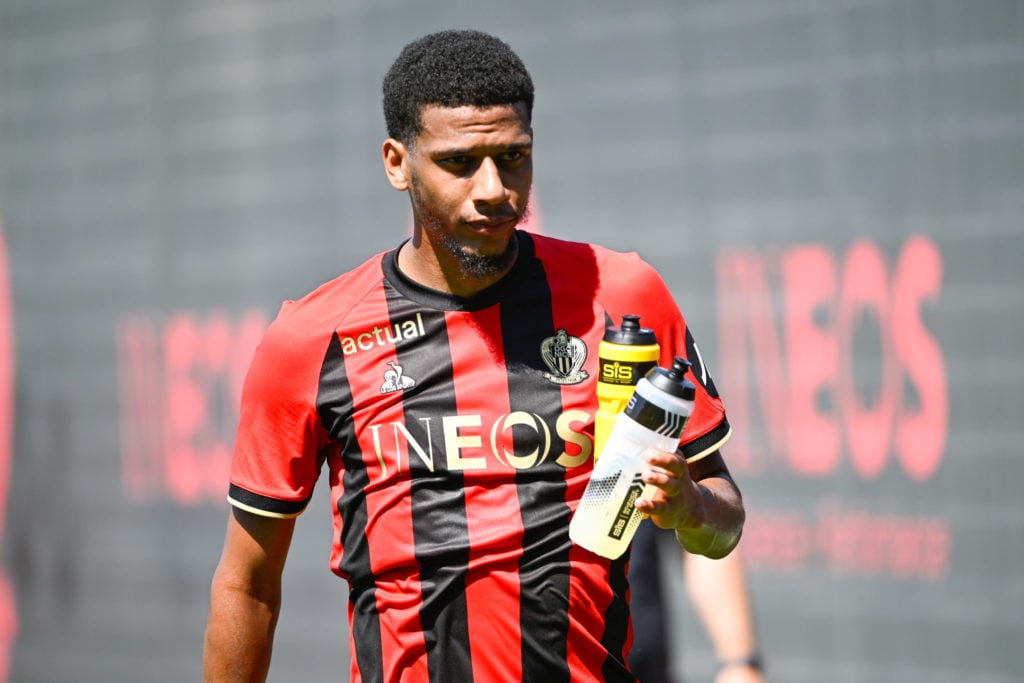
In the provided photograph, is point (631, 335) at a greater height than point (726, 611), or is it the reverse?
point (631, 335)

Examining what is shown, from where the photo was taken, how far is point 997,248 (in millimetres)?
4344

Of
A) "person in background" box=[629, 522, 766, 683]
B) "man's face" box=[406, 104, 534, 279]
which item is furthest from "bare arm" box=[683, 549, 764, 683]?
"man's face" box=[406, 104, 534, 279]

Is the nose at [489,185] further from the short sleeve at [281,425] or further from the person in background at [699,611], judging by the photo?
the person in background at [699,611]

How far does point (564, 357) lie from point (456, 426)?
281 millimetres

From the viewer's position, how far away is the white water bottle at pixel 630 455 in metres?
2.21

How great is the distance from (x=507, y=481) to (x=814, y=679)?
2.55 m

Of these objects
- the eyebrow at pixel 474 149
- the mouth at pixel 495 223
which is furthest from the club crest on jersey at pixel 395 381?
the eyebrow at pixel 474 149

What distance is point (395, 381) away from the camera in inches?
109

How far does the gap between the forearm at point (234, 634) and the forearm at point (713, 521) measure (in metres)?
1.01

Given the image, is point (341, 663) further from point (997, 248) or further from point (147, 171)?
point (997, 248)

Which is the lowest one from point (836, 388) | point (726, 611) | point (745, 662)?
point (745, 662)

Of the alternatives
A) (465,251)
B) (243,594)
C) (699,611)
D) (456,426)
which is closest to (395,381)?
(456,426)

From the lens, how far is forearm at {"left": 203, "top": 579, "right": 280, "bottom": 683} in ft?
9.27

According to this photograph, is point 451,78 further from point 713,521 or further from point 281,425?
point 713,521
